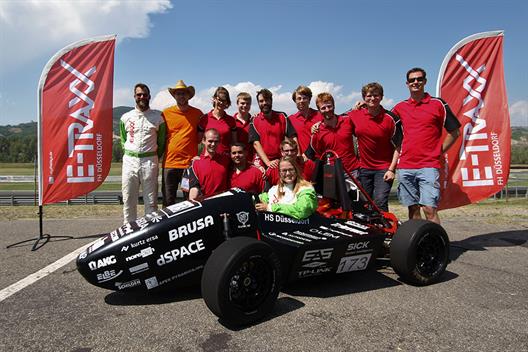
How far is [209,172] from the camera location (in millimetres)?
4336

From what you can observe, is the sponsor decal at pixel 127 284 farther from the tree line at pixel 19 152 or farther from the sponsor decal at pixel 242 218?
the tree line at pixel 19 152

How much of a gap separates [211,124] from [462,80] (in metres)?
4.19

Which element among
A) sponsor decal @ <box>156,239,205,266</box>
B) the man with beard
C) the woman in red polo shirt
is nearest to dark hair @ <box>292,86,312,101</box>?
the woman in red polo shirt

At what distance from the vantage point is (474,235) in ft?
21.5

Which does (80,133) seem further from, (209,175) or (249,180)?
(249,180)

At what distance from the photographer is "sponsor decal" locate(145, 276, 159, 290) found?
3088 mm

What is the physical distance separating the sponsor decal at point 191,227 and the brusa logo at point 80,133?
3.76 metres

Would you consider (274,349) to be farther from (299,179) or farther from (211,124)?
(211,124)

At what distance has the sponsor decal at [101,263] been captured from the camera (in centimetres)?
301

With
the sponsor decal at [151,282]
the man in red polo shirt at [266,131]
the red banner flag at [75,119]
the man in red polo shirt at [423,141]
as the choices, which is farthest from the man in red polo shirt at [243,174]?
the red banner flag at [75,119]

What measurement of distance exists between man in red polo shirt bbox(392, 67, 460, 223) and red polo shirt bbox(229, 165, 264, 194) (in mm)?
1833

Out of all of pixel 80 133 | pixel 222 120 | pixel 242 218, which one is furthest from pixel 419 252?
pixel 80 133

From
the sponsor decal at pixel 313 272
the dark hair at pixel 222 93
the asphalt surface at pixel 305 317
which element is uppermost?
the dark hair at pixel 222 93

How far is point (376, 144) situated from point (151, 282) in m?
3.18
